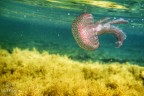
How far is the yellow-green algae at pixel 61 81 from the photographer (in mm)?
8781

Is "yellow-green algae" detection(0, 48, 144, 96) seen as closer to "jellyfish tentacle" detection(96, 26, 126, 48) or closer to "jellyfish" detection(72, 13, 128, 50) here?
"jellyfish" detection(72, 13, 128, 50)

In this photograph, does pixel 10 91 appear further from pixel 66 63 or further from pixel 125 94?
pixel 66 63

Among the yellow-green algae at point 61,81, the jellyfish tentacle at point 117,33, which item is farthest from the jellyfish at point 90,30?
the yellow-green algae at point 61,81

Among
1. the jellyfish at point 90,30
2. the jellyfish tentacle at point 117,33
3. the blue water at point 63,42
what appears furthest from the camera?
the blue water at point 63,42

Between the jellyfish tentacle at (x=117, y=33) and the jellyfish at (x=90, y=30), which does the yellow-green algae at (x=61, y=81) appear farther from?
the jellyfish tentacle at (x=117, y=33)

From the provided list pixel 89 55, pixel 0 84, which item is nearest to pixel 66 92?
pixel 0 84

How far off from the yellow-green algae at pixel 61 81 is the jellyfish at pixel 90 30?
3.58m

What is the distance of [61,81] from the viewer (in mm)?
9273

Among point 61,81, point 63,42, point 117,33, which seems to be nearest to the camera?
point 117,33

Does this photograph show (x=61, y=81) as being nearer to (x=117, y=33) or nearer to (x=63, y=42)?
(x=117, y=33)

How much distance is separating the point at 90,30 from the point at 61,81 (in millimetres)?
4226

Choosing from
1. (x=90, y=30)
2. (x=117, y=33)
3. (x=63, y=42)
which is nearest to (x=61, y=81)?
(x=90, y=30)

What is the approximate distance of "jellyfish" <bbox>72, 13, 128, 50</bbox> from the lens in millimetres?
5191

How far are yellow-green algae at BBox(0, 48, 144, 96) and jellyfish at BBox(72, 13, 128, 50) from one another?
11.7 ft
